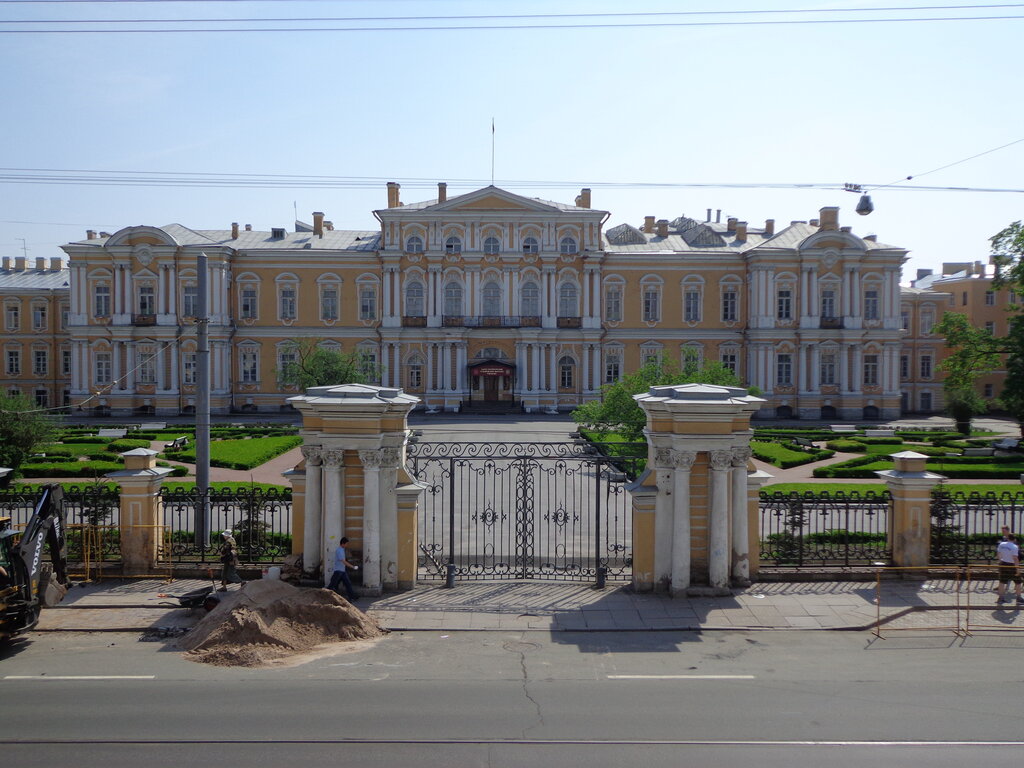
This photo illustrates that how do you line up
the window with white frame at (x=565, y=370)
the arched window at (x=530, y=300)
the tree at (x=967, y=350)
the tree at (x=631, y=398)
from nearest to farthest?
the tree at (x=631, y=398), the tree at (x=967, y=350), the arched window at (x=530, y=300), the window with white frame at (x=565, y=370)

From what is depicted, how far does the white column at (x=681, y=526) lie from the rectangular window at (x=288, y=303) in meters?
38.8

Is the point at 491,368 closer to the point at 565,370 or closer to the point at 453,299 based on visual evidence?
the point at 565,370

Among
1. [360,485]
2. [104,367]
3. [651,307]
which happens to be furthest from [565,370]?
[360,485]

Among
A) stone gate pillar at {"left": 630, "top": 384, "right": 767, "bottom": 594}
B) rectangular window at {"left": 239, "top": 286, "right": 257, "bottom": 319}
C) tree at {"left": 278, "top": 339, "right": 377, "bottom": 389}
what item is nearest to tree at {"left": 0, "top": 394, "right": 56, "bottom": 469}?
tree at {"left": 278, "top": 339, "right": 377, "bottom": 389}

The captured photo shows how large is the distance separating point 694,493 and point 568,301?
36094mm

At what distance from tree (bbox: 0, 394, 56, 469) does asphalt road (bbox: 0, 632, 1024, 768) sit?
14.0 meters

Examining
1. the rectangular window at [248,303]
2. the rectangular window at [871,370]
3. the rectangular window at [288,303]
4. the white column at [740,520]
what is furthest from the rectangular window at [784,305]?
the white column at [740,520]

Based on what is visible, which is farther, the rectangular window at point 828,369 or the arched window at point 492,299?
the rectangular window at point 828,369

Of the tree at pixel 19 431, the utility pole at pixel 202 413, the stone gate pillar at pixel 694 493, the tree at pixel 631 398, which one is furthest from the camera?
the tree at pixel 631 398

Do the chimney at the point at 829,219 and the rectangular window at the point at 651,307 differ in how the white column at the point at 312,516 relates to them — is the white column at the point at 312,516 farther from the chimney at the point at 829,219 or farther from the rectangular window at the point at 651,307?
the chimney at the point at 829,219

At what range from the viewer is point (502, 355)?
47125 mm

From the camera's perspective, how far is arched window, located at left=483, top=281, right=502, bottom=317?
46.7 metres

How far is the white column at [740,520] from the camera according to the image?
11484 millimetres

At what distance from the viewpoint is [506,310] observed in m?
46.7
